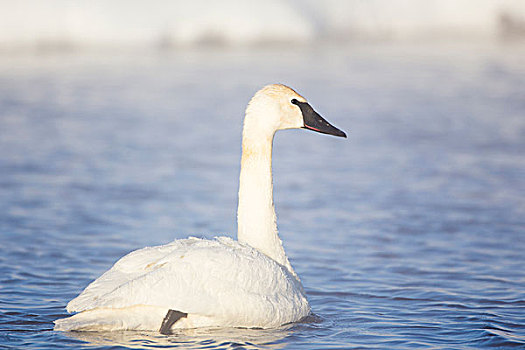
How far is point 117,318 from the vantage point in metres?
5.05

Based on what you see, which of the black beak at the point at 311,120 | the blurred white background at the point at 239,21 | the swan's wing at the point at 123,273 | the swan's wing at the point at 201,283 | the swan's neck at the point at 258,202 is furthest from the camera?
the blurred white background at the point at 239,21

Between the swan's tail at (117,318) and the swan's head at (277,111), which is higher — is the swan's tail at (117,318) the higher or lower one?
the lower one

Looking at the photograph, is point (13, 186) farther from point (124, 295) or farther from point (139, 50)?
point (139, 50)

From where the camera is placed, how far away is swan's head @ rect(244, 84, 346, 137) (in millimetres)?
6055

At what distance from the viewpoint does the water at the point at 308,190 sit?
6094mm

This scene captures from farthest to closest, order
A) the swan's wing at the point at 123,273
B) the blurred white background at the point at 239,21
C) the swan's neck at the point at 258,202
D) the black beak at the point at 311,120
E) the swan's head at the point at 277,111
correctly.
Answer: the blurred white background at the point at 239,21 → the black beak at the point at 311,120 → the swan's head at the point at 277,111 → the swan's neck at the point at 258,202 → the swan's wing at the point at 123,273

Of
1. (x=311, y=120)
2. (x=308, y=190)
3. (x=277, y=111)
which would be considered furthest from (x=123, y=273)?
(x=308, y=190)

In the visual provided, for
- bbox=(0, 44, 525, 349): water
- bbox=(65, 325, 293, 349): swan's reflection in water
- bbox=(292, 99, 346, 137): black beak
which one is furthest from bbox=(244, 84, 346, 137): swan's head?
bbox=(65, 325, 293, 349): swan's reflection in water

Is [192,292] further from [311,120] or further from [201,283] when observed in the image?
[311,120]

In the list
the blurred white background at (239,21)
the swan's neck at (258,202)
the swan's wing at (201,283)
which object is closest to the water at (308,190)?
the swan's wing at (201,283)

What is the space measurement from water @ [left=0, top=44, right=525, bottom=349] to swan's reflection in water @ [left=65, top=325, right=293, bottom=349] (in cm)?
1

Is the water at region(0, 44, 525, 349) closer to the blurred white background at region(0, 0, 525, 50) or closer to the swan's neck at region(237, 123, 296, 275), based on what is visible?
the swan's neck at region(237, 123, 296, 275)

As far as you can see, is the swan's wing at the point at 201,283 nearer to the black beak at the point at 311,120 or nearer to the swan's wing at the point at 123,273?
the swan's wing at the point at 123,273

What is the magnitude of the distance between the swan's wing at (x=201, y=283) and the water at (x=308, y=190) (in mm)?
196
